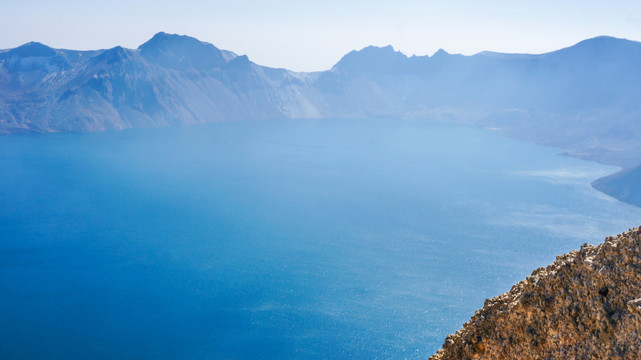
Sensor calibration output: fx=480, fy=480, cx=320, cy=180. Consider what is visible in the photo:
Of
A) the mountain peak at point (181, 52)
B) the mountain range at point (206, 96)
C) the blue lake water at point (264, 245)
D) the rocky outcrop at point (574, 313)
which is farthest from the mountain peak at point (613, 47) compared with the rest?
the rocky outcrop at point (574, 313)

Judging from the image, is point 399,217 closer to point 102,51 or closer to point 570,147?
point 570,147

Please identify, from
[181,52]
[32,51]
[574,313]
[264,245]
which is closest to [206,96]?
[181,52]

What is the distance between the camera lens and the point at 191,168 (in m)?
92.1

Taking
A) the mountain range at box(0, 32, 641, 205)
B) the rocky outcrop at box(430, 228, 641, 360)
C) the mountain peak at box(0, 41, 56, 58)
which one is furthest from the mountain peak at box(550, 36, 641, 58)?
the rocky outcrop at box(430, 228, 641, 360)

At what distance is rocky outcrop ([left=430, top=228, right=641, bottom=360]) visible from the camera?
6738 millimetres

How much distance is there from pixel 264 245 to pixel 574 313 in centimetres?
4562

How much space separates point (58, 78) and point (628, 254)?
520ft

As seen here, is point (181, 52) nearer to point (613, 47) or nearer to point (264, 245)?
point (264, 245)

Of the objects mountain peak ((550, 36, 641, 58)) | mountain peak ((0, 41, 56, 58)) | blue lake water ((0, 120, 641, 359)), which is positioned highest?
mountain peak ((550, 36, 641, 58))

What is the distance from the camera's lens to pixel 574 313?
7102 millimetres

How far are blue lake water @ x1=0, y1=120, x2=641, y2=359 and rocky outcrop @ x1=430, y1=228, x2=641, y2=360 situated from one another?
2389cm

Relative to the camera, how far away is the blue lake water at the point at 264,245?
32688mm

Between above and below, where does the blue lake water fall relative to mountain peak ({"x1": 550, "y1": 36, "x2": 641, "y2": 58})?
below

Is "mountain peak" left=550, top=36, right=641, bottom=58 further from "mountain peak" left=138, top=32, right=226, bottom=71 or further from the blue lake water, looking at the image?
"mountain peak" left=138, top=32, right=226, bottom=71
